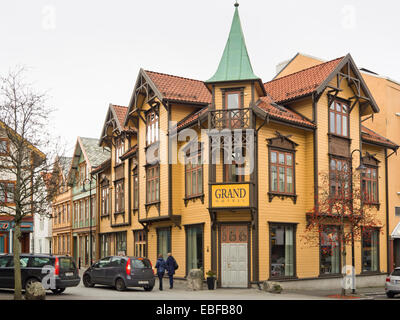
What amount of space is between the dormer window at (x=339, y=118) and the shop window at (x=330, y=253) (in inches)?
199

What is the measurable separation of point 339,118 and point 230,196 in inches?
333

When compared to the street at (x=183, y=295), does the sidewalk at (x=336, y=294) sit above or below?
below

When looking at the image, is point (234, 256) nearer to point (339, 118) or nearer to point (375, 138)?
point (339, 118)

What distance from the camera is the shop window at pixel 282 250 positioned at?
27.2 metres

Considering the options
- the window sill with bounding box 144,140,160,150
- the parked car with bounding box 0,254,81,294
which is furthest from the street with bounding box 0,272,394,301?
the window sill with bounding box 144,140,160,150

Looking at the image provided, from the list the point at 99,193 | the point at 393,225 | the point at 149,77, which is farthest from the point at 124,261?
the point at 99,193

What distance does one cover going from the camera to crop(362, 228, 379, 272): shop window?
32.6 meters

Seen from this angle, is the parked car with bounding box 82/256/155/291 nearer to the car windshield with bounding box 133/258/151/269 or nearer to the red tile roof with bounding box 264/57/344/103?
the car windshield with bounding box 133/258/151/269

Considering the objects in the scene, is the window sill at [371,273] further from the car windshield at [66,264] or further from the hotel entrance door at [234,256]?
the car windshield at [66,264]

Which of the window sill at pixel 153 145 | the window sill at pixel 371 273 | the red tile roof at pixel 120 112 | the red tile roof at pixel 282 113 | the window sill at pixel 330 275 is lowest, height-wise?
the window sill at pixel 371 273

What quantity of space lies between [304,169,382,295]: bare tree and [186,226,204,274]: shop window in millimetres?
5120

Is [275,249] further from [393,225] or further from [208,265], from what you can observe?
[393,225]

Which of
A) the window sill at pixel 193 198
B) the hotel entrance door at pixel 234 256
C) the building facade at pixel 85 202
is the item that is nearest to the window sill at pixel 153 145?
the window sill at pixel 193 198

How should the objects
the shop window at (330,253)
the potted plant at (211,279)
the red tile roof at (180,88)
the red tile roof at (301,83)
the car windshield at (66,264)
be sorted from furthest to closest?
the red tile roof at (180,88)
the red tile roof at (301,83)
the shop window at (330,253)
the potted plant at (211,279)
the car windshield at (66,264)
